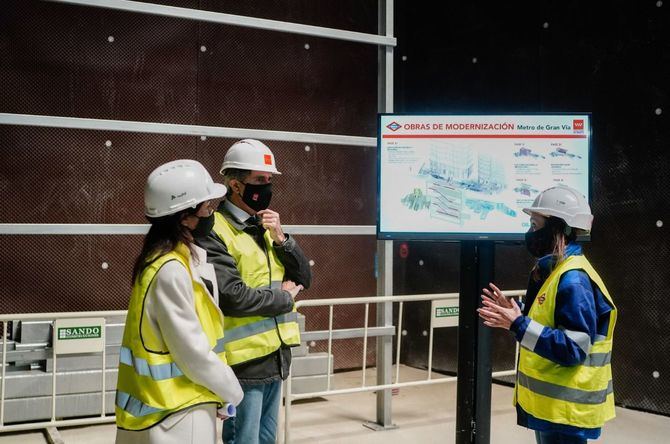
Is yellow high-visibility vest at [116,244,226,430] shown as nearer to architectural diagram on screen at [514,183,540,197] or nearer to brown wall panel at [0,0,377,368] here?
architectural diagram on screen at [514,183,540,197]

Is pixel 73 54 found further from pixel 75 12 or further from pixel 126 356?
pixel 126 356

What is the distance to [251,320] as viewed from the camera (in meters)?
3.02

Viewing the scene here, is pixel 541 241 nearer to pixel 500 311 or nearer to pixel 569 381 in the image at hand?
pixel 500 311

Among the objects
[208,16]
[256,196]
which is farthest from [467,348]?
[208,16]

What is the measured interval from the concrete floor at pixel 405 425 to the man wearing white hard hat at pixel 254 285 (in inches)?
77.9

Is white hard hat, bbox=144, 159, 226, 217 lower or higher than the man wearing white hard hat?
higher

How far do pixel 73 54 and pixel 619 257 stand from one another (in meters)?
4.32

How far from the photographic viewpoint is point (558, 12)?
19.9 ft

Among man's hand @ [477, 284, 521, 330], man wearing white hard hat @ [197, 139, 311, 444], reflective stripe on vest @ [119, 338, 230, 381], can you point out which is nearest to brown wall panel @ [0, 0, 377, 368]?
man wearing white hard hat @ [197, 139, 311, 444]

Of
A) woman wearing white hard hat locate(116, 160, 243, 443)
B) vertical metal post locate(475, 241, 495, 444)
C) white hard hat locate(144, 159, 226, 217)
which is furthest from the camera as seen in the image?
vertical metal post locate(475, 241, 495, 444)

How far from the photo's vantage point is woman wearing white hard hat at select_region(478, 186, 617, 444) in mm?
2703

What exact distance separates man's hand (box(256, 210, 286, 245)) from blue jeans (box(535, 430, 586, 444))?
1.28 m

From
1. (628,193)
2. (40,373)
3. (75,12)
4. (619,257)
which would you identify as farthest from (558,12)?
(40,373)

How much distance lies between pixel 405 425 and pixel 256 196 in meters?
2.70
